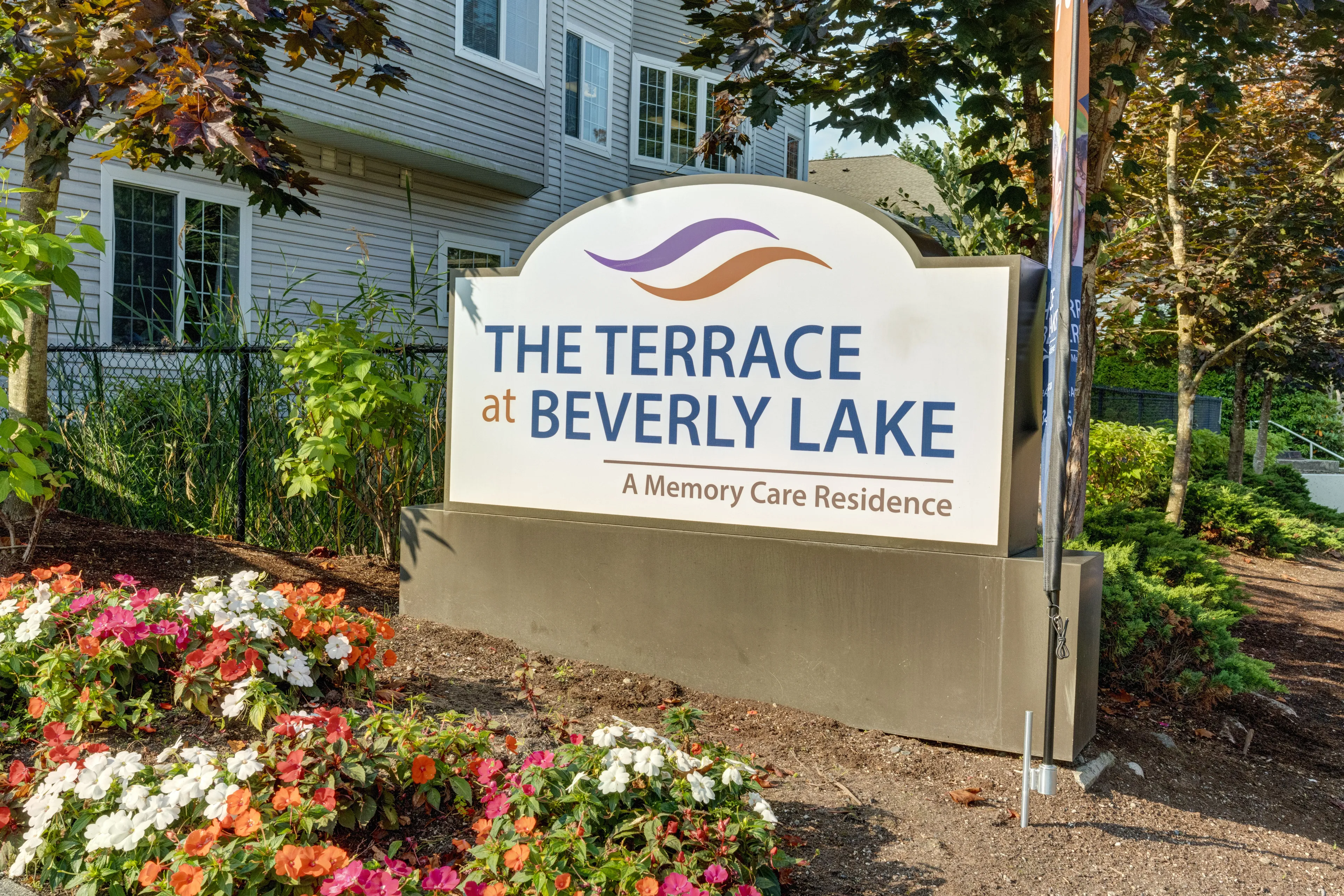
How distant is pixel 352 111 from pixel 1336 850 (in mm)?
10899

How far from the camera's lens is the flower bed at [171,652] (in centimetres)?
315

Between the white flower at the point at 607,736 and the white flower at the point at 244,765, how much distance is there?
815 millimetres

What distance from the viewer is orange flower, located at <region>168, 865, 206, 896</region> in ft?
7.17

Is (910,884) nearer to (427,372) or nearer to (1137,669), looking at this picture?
(1137,669)

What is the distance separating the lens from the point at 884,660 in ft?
13.4

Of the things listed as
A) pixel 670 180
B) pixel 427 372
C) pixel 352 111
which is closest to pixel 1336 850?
pixel 670 180

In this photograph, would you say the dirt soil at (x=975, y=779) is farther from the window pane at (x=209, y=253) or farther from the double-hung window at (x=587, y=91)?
the double-hung window at (x=587, y=91)

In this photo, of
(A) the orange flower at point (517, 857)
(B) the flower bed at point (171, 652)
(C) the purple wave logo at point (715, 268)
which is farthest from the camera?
(C) the purple wave logo at point (715, 268)

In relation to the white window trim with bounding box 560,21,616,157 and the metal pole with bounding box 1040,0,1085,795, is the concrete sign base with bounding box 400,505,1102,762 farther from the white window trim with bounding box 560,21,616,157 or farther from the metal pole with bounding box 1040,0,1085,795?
the white window trim with bounding box 560,21,616,157

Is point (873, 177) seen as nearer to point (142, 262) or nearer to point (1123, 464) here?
point (1123, 464)

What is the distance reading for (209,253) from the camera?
1068 cm

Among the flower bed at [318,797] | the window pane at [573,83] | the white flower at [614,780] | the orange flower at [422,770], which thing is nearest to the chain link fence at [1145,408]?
the window pane at [573,83]

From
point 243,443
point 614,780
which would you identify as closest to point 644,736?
point 614,780

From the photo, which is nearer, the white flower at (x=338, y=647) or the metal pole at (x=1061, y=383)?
the metal pole at (x=1061, y=383)
